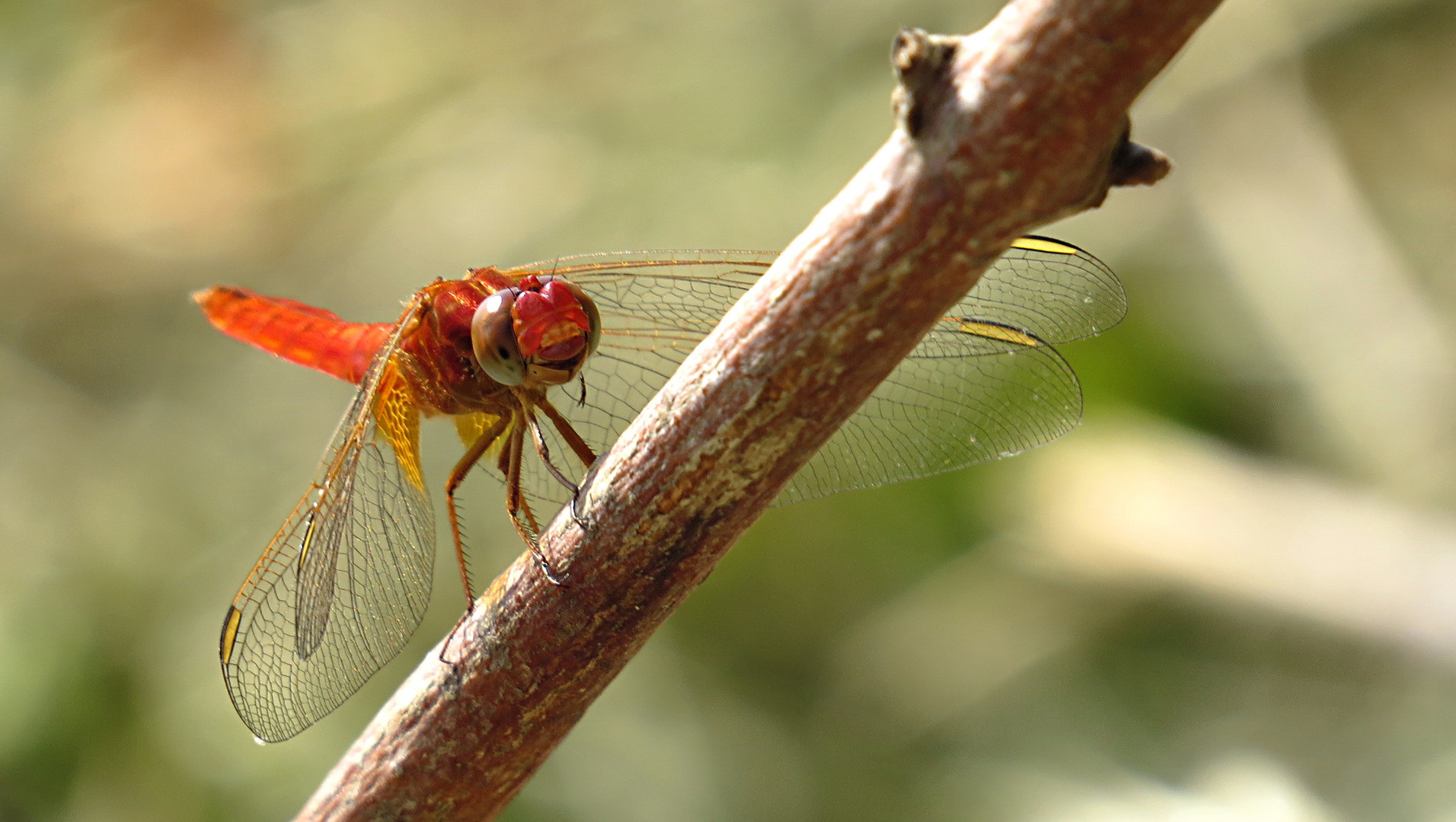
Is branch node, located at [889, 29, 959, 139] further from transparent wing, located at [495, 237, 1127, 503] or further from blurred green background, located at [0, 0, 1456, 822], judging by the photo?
blurred green background, located at [0, 0, 1456, 822]

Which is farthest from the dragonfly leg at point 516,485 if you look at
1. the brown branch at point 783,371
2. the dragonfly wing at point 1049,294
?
the dragonfly wing at point 1049,294

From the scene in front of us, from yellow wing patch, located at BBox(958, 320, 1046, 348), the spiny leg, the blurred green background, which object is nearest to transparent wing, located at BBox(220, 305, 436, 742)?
the spiny leg

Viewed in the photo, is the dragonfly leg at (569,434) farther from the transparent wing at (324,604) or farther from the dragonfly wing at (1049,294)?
the dragonfly wing at (1049,294)

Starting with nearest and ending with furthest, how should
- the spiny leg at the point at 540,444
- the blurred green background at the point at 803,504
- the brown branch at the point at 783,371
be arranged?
1. the brown branch at the point at 783,371
2. the spiny leg at the point at 540,444
3. the blurred green background at the point at 803,504

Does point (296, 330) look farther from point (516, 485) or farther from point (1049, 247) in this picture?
point (1049, 247)

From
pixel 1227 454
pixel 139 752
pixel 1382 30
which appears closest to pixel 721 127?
pixel 1227 454

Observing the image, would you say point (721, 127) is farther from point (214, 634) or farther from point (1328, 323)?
point (214, 634)

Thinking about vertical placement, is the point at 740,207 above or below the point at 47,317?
above
